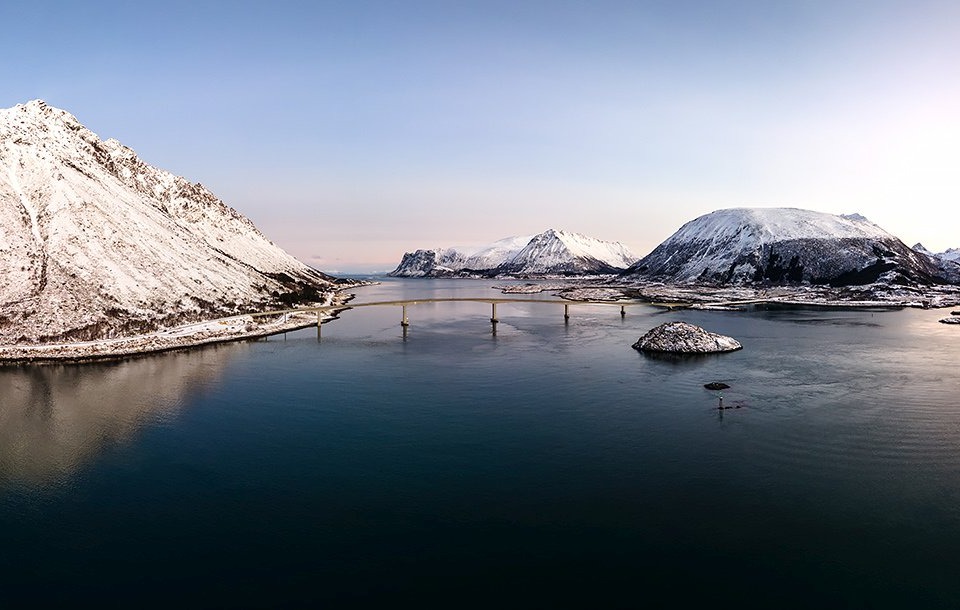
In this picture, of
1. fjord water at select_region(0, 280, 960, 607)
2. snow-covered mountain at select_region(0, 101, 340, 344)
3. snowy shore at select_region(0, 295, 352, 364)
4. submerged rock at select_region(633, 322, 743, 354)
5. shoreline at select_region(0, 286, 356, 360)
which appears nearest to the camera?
fjord water at select_region(0, 280, 960, 607)

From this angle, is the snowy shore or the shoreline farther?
the snowy shore

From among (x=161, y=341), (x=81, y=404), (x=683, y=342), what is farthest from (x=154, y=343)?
(x=683, y=342)

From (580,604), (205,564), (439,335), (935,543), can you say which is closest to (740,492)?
(935,543)

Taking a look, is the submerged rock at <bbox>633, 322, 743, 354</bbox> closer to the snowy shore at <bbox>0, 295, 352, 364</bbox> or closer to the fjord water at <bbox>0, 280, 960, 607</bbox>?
the fjord water at <bbox>0, 280, 960, 607</bbox>

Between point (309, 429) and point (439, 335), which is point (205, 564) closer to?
point (309, 429)

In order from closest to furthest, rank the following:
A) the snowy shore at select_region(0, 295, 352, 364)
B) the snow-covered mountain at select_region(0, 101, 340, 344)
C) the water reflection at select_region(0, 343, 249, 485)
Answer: the water reflection at select_region(0, 343, 249, 485) < the snowy shore at select_region(0, 295, 352, 364) < the snow-covered mountain at select_region(0, 101, 340, 344)

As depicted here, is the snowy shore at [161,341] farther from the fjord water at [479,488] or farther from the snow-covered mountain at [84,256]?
the fjord water at [479,488]

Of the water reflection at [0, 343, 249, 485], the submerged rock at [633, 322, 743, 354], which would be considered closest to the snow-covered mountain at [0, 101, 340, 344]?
the water reflection at [0, 343, 249, 485]

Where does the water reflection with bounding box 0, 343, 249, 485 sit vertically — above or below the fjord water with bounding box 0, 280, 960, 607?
above

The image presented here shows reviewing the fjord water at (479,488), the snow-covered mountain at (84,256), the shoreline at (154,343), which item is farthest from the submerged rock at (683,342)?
the snow-covered mountain at (84,256)

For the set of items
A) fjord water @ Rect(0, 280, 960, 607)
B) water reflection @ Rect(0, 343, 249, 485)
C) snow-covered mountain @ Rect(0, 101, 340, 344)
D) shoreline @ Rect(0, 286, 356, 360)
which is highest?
snow-covered mountain @ Rect(0, 101, 340, 344)
